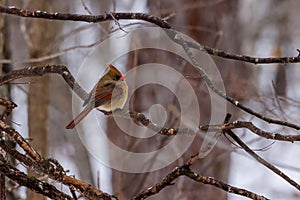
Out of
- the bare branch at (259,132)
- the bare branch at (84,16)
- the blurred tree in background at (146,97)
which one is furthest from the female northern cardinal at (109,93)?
the bare branch at (259,132)

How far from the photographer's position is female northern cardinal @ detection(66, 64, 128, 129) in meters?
2.50

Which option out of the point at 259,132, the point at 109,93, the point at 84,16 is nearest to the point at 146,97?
the point at 109,93

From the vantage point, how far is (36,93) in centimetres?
304

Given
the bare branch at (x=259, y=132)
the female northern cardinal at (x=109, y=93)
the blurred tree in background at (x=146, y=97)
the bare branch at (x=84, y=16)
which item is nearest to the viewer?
the bare branch at (x=259, y=132)

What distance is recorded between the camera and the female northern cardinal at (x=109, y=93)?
98.4 inches

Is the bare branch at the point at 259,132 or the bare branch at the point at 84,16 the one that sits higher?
the bare branch at the point at 84,16

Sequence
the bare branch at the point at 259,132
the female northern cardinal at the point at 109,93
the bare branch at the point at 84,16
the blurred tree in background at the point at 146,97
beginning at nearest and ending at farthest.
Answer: the bare branch at the point at 259,132 < the bare branch at the point at 84,16 < the female northern cardinal at the point at 109,93 < the blurred tree in background at the point at 146,97

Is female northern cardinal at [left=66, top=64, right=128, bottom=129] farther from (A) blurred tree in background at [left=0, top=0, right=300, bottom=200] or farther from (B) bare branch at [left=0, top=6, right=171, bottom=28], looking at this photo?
(B) bare branch at [left=0, top=6, right=171, bottom=28]

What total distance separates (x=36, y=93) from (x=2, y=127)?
1506mm

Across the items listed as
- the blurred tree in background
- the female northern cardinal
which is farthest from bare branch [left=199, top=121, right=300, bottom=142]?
the female northern cardinal

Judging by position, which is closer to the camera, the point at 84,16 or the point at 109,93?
the point at 84,16

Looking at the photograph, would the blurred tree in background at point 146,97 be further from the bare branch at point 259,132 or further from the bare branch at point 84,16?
the bare branch at point 259,132

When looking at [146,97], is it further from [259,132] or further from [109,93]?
[259,132]

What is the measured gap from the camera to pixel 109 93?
2.68m
